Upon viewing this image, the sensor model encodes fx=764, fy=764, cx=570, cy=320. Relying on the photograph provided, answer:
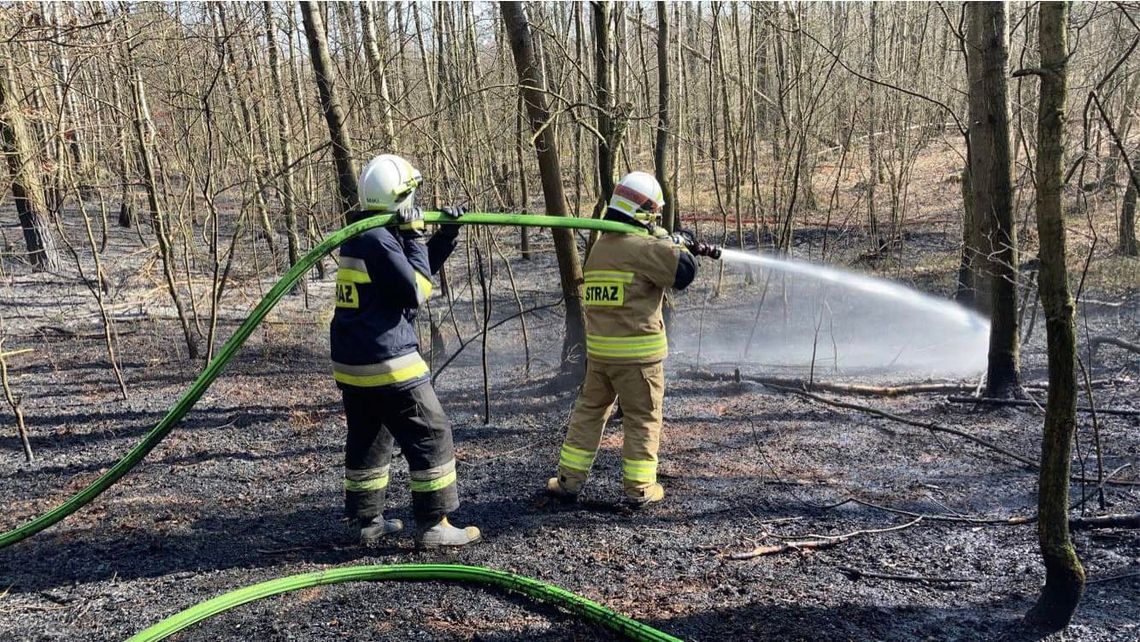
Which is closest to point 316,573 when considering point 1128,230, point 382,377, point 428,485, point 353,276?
point 428,485

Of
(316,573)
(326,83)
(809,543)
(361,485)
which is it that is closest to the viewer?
(316,573)

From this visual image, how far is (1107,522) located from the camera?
360 centimetres

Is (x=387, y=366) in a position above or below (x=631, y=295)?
below

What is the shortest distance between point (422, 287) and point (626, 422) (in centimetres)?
147

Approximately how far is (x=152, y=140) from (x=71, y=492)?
3.54 meters

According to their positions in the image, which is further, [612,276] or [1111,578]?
[612,276]

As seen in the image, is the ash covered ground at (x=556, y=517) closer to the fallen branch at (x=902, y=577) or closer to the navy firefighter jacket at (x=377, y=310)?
the fallen branch at (x=902, y=577)

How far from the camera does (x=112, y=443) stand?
584cm

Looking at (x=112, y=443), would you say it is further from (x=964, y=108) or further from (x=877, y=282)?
(x=964, y=108)

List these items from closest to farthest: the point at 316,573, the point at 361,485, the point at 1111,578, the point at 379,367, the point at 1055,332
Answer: the point at 1055,332 < the point at 1111,578 < the point at 316,573 < the point at 379,367 < the point at 361,485

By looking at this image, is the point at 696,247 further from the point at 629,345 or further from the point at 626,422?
the point at 626,422

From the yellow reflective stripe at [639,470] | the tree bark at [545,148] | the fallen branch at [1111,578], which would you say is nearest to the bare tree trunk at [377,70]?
the tree bark at [545,148]

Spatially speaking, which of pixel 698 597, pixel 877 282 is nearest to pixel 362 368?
pixel 698 597

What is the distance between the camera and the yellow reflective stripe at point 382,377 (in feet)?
12.2
